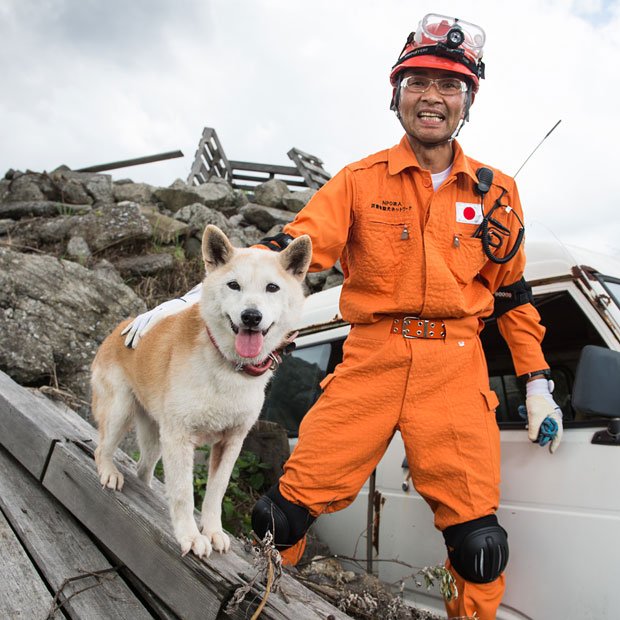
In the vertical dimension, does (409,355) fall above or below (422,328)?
below

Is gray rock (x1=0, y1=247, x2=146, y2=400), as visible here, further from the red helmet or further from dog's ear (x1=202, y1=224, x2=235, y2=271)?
the red helmet

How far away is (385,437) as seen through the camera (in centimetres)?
255

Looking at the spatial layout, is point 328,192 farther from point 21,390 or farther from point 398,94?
point 21,390

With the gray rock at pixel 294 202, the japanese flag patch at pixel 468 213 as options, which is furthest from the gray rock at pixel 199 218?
the japanese flag patch at pixel 468 213

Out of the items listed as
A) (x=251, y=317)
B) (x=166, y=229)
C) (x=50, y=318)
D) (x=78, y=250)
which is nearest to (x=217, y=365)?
(x=251, y=317)

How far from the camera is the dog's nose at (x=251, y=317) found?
195 cm

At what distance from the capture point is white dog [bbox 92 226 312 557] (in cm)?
202

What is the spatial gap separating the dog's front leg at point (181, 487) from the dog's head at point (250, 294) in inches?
14.7

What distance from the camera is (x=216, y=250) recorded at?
7.36 feet

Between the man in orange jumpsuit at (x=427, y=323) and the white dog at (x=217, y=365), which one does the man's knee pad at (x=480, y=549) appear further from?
the white dog at (x=217, y=365)

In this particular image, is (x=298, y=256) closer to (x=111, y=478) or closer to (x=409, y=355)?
(x=409, y=355)

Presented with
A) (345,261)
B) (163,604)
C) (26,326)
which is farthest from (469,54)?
(26,326)

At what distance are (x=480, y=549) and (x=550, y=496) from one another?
39cm

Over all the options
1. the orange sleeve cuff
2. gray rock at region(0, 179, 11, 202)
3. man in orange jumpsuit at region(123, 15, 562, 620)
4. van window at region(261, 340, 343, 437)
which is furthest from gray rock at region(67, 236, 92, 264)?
the orange sleeve cuff
